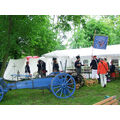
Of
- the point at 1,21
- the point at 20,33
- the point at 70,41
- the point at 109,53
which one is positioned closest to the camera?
the point at 1,21

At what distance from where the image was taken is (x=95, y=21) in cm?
2552

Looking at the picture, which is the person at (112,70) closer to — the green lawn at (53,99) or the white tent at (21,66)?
the green lawn at (53,99)

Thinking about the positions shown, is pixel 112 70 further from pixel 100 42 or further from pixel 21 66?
pixel 21 66

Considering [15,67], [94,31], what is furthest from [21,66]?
[94,31]

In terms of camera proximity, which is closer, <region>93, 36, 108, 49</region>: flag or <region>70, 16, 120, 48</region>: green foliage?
<region>93, 36, 108, 49</region>: flag

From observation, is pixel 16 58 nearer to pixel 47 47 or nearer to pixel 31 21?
pixel 47 47

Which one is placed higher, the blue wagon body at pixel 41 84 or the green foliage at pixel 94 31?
the green foliage at pixel 94 31

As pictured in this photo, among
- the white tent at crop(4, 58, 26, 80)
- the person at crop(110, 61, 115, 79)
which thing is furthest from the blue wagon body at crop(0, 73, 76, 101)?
the white tent at crop(4, 58, 26, 80)

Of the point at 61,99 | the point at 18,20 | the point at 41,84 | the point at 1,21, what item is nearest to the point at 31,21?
the point at 18,20

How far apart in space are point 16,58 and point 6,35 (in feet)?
22.1

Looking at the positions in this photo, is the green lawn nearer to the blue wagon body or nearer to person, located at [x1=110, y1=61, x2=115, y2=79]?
the blue wagon body

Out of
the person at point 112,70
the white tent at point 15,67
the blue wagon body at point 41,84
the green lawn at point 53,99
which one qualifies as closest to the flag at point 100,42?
the person at point 112,70

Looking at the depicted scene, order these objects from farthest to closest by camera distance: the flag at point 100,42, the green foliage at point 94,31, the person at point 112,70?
the green foliage at point 94,31, the person at point 112,70, the flag at point 100,42

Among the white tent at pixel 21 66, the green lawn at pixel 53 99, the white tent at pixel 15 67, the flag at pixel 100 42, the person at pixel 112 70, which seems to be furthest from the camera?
the white tent at pixel 15 67
